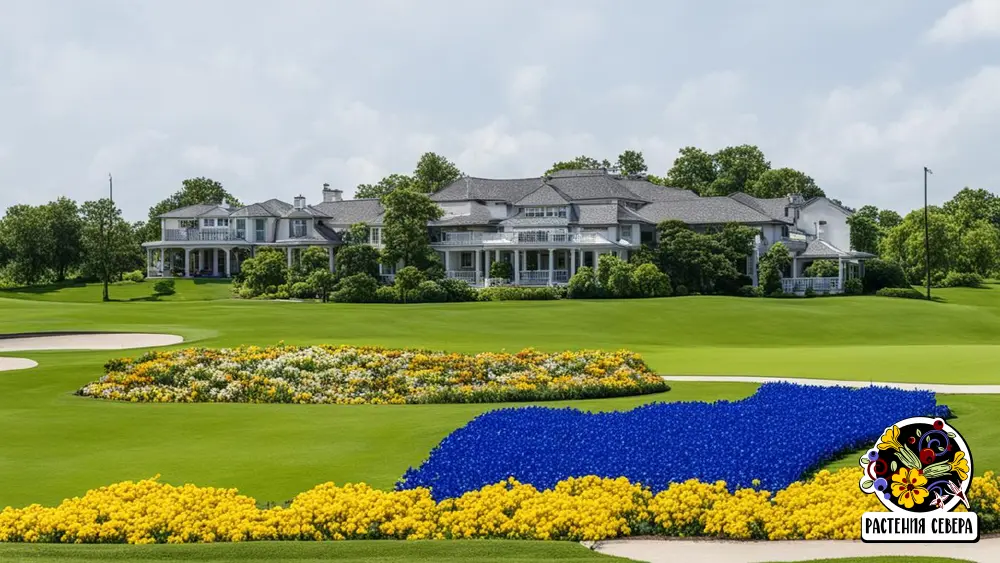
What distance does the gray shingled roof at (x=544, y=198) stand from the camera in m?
88.6

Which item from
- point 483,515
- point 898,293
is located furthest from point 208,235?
point 483,515

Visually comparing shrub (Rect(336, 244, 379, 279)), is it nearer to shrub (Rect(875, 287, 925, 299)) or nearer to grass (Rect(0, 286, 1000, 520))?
grass (Rect(0, 286, 1000, 520))

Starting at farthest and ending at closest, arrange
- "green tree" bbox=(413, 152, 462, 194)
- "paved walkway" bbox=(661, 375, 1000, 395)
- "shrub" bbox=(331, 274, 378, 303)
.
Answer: "green tree" bbox=(413, 152, 462, 194) < "shrub" bbox=(331, 274, 378, 303) < "paved walkway" bbox=(661, 375, 1000, 395)

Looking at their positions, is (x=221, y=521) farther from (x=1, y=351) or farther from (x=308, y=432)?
(x=1, y=351)

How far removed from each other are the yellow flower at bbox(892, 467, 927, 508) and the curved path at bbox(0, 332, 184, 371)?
3231 cm

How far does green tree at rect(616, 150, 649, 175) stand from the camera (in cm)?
14262

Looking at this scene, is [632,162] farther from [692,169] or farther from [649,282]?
[649,282]

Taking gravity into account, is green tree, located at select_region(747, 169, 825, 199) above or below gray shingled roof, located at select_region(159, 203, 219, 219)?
above

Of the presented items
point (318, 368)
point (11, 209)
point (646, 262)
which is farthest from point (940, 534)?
point (11, 209)

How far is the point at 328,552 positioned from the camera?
12.7 m

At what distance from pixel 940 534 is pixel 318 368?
63.6 feet

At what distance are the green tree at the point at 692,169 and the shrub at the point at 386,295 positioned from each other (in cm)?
7008

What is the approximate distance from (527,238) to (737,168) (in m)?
60.6

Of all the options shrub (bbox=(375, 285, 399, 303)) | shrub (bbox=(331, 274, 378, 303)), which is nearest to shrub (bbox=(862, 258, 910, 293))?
shrub (bbox=(375, 285, 399, 303))
